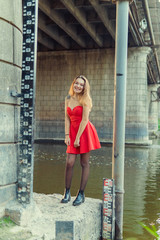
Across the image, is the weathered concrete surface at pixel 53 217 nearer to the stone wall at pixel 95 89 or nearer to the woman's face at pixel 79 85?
the woman's face at pixel 79 85

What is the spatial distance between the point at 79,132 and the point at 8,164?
0.94m

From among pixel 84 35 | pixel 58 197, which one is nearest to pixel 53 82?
pixel 84 35

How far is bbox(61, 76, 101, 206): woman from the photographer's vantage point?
13.1 ft

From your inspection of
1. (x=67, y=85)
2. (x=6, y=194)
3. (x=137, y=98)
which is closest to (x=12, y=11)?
(x=6, y=194)

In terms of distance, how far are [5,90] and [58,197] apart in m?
1.59

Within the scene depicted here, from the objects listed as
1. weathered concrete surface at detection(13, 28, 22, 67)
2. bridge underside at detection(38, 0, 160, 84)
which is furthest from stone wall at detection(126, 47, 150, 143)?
weathered concrete surface at detection(13, 28, 22, 67)

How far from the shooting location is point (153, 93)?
4125 centimetres

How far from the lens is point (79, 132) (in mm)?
3986

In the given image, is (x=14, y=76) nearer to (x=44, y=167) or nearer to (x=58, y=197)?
(x=58, y=197)

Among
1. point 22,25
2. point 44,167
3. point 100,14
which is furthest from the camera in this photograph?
point 100,14

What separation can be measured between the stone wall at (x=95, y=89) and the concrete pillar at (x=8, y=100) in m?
17.9

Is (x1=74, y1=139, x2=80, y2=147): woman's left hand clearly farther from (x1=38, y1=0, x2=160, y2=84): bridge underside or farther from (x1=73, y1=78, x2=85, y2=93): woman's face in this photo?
(x1=38, y1=0, x2=160, y2=84): bridge underside

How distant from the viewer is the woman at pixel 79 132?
158 inches

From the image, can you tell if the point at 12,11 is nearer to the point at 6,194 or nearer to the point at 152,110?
the point at 6,194
